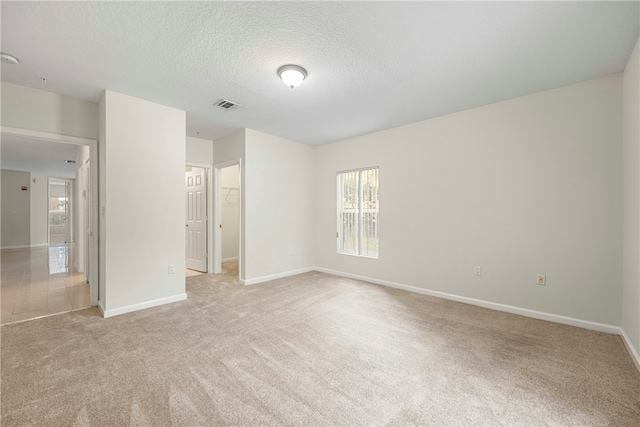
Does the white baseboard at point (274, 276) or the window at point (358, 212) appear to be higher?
the window at point (358, 212)

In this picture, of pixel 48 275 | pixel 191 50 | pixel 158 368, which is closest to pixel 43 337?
pixel 158 368

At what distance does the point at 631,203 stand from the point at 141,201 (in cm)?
498

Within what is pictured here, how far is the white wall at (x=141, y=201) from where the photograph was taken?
3141mm

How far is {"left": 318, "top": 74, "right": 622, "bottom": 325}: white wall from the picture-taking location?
2.74 metres

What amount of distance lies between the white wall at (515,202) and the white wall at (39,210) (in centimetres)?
1094

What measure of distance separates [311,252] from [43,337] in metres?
3.86

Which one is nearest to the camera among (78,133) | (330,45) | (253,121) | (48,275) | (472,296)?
(330,45)

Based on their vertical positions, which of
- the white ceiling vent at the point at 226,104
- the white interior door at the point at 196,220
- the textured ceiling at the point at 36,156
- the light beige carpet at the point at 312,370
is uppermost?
the white ceiling vent at the point at 226,104

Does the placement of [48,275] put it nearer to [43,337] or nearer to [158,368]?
[43,337]

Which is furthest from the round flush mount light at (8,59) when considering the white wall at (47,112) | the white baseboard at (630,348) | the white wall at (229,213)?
the white baseboard at (630,348)

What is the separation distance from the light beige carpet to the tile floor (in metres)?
0.48

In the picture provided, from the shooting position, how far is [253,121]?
4133 mm

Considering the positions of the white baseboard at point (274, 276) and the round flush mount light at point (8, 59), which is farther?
the white baseboard at point (274, 276)

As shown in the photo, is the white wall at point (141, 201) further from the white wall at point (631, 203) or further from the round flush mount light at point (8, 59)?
the white wall at point (631, 203)
